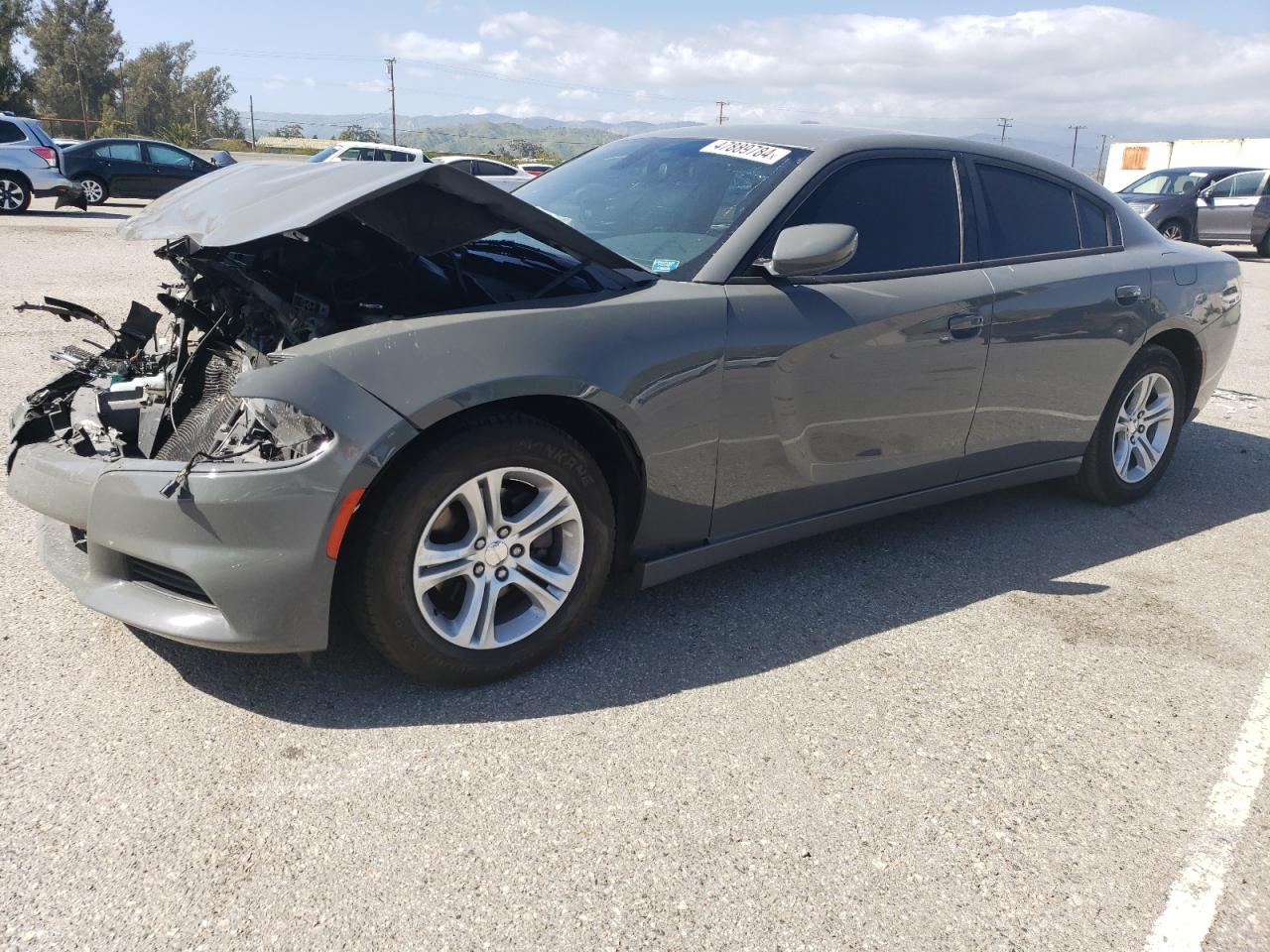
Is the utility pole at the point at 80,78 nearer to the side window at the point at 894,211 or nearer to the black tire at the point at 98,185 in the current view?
the black tire at the point at 98,185

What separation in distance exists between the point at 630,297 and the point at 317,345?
95 centimetres

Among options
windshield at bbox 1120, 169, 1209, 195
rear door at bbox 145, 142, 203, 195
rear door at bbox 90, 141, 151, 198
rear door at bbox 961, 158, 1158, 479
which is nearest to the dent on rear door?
rear door at bbox 961, 158, 1158, 479

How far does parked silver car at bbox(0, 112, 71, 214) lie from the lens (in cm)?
1680

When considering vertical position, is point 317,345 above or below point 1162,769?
above

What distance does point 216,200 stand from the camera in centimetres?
322

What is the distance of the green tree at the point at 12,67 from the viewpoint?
138 ft

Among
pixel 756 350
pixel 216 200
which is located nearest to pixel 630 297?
pixel 756 350

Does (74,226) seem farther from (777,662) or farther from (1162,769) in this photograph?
(1162,769)

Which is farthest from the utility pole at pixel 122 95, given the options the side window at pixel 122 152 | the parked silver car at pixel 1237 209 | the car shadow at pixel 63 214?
the parked silver car at pixel 1237 209

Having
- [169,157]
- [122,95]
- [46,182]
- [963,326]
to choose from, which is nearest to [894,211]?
[963,326]

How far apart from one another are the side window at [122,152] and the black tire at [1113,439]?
20.4 meters

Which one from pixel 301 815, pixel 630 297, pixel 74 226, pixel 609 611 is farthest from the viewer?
pixel 74 226

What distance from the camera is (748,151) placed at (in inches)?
148

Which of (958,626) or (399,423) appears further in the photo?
(958,626)
